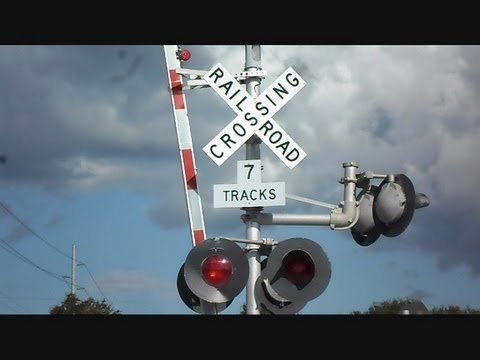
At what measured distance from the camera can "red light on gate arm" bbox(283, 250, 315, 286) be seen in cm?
570

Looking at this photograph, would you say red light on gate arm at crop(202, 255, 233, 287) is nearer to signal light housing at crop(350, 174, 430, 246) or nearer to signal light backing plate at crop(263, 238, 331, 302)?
signal light backing plate at crop(263, 238, 331, 302)

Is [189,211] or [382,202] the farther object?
[189,211]

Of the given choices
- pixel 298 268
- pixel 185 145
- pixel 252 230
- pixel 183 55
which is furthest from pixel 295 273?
pixel 183 55

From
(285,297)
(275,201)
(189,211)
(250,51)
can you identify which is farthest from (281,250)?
(250,51)

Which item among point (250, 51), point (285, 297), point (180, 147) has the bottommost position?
point (285, 297)

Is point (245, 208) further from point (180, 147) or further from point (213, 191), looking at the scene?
point (180, 147)

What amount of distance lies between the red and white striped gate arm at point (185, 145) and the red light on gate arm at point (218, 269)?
41.2 inches

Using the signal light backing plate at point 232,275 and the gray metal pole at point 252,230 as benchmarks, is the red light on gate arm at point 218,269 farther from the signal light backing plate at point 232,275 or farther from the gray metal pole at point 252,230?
the gray metal pole at point 252,230

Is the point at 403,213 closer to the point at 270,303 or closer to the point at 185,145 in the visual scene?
the point at 270,303

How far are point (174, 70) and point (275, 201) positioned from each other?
161 centimetres

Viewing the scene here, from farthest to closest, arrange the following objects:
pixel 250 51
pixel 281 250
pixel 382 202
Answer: pixel 250 51 → pixel 382 202 → pixel 281 250

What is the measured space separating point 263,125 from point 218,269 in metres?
1.39

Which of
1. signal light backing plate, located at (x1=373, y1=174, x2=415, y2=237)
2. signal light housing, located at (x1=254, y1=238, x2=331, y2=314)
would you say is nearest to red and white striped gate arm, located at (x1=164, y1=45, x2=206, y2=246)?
signal light housing, located at (x1=254, y1=238, x2=331, y2=314)

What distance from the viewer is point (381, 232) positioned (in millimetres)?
6398
